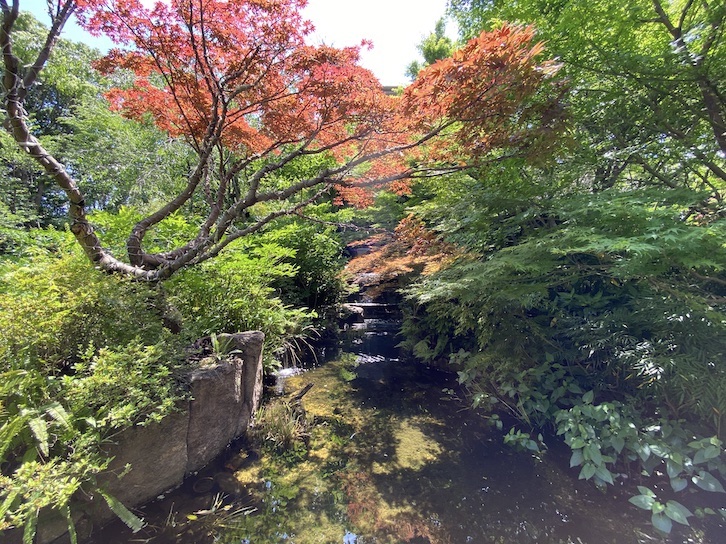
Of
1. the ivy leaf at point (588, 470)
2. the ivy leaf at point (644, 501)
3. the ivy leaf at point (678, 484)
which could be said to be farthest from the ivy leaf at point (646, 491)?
the ivy leaf at point (588, 470)

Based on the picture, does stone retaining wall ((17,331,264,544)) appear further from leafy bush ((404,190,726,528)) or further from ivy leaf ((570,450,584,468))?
ivy leaf ((570,450,584,468))

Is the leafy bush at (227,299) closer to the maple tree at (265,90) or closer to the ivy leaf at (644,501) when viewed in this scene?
the maple tree at (265,90)

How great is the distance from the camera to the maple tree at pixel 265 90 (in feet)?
8.23

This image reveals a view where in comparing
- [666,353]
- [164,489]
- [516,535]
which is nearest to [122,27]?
[164,489]

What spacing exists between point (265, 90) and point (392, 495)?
→ 3853mm

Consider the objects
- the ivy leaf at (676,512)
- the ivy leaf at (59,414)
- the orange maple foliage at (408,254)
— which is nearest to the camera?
the ivy leaf at (59,414)

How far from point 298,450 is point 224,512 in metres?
0.86

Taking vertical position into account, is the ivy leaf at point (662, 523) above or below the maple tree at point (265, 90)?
below

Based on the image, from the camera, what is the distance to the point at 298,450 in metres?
3.03

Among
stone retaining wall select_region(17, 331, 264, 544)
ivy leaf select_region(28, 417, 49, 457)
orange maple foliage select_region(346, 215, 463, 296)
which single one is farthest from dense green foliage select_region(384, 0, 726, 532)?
ivy leaf select_region(28, 417, 49, 457)

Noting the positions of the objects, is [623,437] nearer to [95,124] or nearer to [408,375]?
[408,375]

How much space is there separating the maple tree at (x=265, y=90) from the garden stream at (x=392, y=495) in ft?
6.39

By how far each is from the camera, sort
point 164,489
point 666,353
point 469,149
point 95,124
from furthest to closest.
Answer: point 95,124, point 469,149, point 666,353, point 164,489

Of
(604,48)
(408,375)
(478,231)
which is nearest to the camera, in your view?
(604,48)
